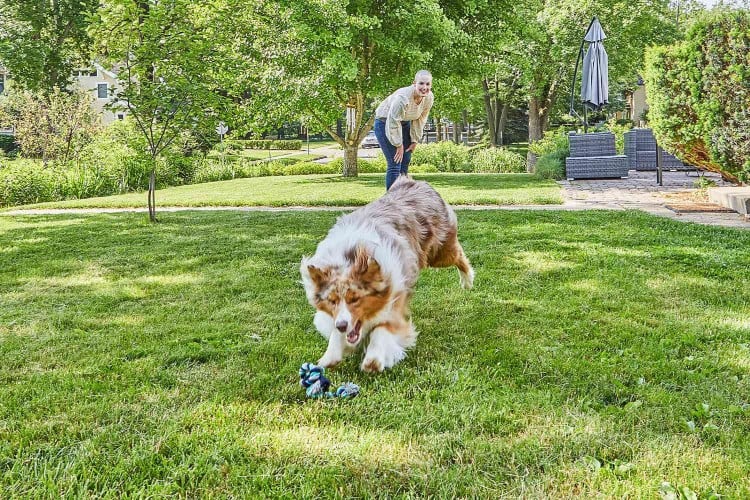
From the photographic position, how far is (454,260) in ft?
14.7

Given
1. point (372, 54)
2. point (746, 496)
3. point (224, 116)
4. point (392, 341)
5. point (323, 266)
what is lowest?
point (746, 496)

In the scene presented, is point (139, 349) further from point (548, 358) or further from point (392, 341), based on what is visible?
point (548, 358)

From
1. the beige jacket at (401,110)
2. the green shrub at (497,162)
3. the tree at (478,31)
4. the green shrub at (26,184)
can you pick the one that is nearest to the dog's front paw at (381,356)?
the beige jacket at (401,110)

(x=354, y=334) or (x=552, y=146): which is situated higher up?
(x=552, y=146)

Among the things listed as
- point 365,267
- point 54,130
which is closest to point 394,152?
point 365,267

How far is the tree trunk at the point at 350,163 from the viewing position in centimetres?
1820

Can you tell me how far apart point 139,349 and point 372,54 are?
14.5 meters

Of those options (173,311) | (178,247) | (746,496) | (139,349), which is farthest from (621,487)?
(178,247)

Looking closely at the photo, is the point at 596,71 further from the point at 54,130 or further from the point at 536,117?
the point at 54,130

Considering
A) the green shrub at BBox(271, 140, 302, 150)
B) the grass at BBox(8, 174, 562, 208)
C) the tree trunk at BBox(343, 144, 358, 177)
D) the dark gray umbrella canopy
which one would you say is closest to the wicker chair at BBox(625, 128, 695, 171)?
the dark gray umbrella canopy

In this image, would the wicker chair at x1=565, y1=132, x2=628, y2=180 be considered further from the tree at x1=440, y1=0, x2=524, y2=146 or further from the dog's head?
the dog's head

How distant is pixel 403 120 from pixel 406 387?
473 centimetres

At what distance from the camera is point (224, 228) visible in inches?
326

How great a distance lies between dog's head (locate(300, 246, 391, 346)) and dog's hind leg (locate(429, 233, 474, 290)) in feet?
4.32
